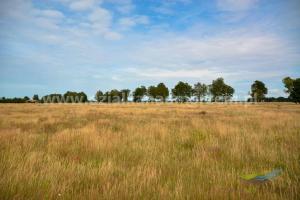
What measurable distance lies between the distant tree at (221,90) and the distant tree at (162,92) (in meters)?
20.5

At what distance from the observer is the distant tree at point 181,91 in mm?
115625

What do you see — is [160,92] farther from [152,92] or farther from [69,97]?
[69,97]

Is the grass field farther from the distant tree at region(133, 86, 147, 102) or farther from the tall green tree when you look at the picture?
the tall green tree

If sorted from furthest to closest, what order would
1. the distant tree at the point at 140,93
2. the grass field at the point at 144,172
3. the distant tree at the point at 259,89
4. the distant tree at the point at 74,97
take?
the distant tree at the point at 140,93
the distant tree at the point at 74,97
the distant tree at the point at 259,89
the grass field at the point at 144,172

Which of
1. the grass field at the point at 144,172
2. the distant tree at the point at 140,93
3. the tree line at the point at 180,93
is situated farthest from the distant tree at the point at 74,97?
the grass field at the point at 144,172

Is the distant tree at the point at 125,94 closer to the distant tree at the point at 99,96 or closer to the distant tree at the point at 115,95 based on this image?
the distant tree at the point at 115,95

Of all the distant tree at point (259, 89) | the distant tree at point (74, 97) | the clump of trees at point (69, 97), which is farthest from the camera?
the distant tree at point (74, 97)

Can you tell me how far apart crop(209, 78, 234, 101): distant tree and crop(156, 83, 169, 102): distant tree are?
67.4 feet

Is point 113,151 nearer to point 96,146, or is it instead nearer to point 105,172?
point 96,146

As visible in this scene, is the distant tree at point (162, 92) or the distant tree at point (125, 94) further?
the distant tree at point (125, 94)

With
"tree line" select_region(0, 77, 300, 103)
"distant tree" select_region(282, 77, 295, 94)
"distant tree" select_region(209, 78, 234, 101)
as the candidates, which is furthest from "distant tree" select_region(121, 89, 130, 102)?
"distant tree" select_region(282, 77, 295, 94)

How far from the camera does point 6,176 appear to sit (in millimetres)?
3820

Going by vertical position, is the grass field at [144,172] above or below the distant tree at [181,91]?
below

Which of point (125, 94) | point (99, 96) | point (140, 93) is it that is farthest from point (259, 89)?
point (99, 96)
